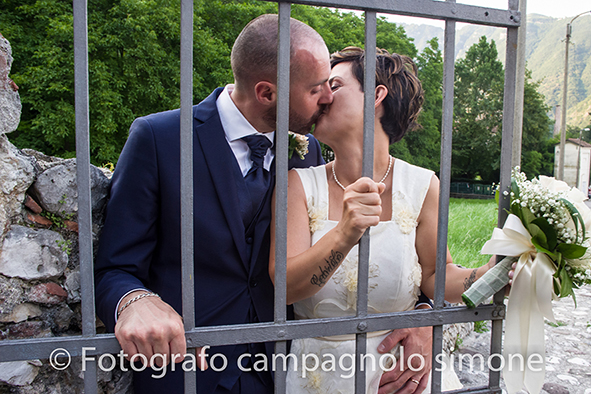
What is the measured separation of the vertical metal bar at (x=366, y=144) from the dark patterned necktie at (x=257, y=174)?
0.59m

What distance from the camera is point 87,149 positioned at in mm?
→ 1057

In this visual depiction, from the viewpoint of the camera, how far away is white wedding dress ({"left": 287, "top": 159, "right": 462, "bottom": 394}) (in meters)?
1.82

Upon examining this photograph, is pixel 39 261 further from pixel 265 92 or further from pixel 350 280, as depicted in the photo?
pixel 350 280

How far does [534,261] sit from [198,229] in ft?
4.09

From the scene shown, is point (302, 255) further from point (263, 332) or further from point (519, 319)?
point (519, 319)

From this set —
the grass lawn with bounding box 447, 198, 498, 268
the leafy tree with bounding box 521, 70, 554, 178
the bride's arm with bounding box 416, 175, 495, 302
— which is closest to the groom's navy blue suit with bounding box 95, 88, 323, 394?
the bride's arm with bounding box 416, 175, 495, 302

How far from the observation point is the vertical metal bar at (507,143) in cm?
140

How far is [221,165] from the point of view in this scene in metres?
1.67

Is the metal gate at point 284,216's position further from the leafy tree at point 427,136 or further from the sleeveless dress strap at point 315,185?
the leafy tree at point 427,136

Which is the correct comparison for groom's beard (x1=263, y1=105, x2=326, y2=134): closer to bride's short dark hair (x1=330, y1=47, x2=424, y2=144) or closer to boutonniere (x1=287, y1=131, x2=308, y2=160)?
boutonniere (x1=287, y1=131, x2=308, y2=160)

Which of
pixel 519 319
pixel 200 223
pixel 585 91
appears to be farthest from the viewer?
pixel 585 91

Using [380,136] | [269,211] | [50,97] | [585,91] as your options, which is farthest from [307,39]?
[585,91]

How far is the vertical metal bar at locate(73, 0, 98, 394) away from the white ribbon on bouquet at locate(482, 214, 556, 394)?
127 centimetres

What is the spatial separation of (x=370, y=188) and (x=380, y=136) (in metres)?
0.78
